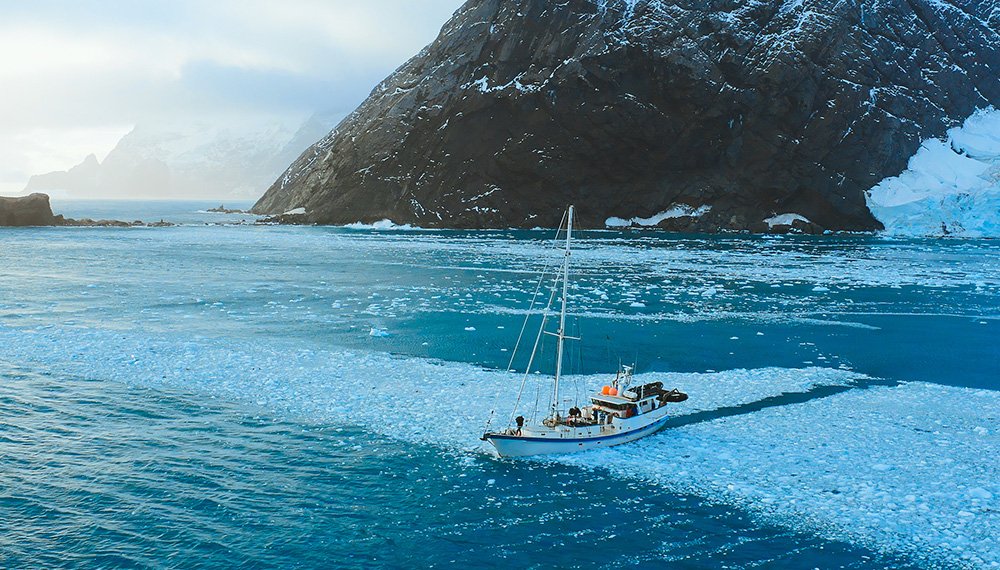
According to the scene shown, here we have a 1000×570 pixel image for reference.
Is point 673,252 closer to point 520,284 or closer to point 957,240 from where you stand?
point 520,284

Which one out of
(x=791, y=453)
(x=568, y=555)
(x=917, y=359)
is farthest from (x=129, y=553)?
(x=917, y=359)

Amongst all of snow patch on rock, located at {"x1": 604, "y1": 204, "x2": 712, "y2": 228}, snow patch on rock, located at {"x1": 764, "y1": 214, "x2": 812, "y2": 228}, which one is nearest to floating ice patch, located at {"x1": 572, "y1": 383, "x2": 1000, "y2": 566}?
snow patch on rock, located at {"x1": 604, "y1": 204, "x2": 712, "y2": 228}

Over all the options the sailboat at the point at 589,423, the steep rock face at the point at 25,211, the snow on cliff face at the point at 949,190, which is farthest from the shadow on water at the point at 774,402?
the steep rock face at the point at 25,211

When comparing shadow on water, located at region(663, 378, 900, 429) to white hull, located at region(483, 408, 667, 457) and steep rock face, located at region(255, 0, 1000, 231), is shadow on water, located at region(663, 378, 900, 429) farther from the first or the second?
steep rock face, located at region(255, 0, 1000, 231)

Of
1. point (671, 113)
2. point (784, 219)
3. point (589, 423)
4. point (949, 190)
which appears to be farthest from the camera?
point (784, 219)

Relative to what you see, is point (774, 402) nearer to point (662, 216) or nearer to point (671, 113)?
point (671, 113)

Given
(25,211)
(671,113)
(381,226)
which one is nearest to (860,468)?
(671,113)

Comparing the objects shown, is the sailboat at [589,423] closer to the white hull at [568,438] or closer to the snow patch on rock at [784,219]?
the white hull at [568,438]
